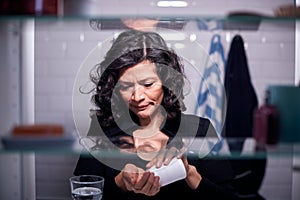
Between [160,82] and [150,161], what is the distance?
19 cm

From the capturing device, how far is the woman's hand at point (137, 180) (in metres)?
0.89

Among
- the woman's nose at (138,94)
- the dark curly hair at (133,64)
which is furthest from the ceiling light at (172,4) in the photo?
the woman's nose at (138,94)

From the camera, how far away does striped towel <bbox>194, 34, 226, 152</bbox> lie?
94cm

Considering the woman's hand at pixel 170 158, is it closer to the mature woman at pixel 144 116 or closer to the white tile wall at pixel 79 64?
the mature woman at pixel 144 116

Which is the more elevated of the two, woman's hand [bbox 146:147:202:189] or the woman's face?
the woman's face

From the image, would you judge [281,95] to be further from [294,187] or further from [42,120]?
[42,120]

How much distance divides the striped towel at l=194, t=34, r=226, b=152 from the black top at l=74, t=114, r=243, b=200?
→ 29 millimetres

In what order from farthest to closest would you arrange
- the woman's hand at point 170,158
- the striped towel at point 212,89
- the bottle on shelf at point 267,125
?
1. the striped towel at point 212,89
2. the woman's hand at point 170,158
3. the bottle on shelf at point 267,125

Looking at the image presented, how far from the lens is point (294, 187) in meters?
0.90

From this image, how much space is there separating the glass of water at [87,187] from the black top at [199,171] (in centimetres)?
2

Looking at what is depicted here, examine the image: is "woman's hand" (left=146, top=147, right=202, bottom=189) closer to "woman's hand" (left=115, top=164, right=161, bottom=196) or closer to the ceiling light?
"woman's hand" (left=115, top=164, right=161, bottom=196)

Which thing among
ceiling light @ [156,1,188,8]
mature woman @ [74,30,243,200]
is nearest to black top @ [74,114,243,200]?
mature woman @ [74,30,243,200]

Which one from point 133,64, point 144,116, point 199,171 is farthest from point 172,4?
point 199,171

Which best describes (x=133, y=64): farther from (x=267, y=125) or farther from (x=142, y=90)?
(x=267, y=125)
